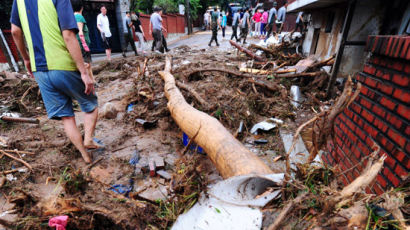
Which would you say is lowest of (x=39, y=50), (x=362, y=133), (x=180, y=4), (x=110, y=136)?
(x=110, y=136)

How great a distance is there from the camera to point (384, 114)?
147 centimetres

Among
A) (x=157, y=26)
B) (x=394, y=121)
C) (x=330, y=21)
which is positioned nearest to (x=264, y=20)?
(x=157, y=26)

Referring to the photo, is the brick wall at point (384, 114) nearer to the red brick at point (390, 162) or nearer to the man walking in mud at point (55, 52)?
the red brick at point (390, 162)

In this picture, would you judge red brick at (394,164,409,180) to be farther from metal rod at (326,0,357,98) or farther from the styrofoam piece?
metal rod at (326,0,357,98)

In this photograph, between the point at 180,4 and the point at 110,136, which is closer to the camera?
the point at 110,136

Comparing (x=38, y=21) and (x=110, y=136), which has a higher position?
(x=38, y=21)

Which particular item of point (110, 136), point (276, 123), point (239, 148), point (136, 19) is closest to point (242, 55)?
point (136, 19)

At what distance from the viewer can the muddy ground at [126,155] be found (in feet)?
4.50

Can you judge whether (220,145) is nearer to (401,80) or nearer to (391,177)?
(391,177)

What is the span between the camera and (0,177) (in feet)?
7.63

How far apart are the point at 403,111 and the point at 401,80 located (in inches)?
8.6

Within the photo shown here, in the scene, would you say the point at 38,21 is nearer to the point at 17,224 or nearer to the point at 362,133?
the point at 17,224

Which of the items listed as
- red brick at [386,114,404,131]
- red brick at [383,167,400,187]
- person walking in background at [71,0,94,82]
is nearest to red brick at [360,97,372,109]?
red brick at [386,114,404,131]

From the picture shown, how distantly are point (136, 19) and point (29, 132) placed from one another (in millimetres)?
7861
